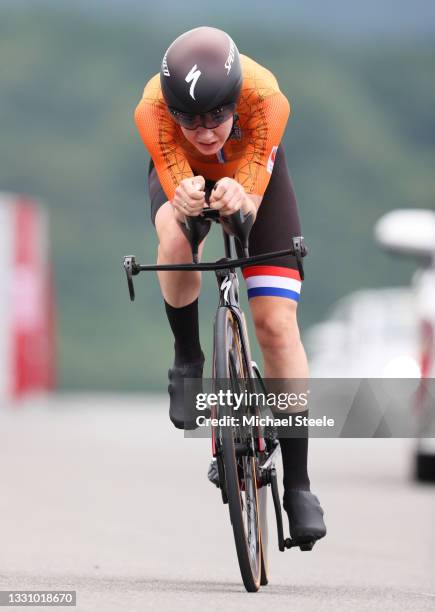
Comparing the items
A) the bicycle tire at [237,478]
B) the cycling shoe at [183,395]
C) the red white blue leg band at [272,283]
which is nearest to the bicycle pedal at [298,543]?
the bicycle tire at [237,478]

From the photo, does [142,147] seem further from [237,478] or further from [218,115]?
[237,478]

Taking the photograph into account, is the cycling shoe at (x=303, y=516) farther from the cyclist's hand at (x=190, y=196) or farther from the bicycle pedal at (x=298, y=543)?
the cyclist's hand at (x=190, y=196)

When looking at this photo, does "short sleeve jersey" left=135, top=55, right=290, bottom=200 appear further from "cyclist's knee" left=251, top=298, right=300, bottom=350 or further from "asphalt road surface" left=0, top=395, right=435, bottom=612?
"asphalt road surface" left=0, top=395, right=435, bottom=612

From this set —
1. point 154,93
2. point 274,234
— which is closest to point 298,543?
point 274,234

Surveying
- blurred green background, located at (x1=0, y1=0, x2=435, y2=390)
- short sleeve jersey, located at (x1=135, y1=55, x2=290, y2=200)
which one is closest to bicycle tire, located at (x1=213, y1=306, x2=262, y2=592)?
short sleeve jersey, located at (x1=135, y1=55, x2=290, y2=200)

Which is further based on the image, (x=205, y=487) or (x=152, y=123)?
(x=205, y=487)

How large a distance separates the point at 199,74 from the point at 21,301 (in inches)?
864

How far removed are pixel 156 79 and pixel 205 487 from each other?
7424 millimetres

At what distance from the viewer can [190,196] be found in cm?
670

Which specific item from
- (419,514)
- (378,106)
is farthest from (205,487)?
(378,106)

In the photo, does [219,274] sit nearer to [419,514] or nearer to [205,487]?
[419,514]

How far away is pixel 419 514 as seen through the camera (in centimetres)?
1205

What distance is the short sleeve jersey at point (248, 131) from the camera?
22.9 ft

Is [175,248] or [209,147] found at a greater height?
[209,147]
